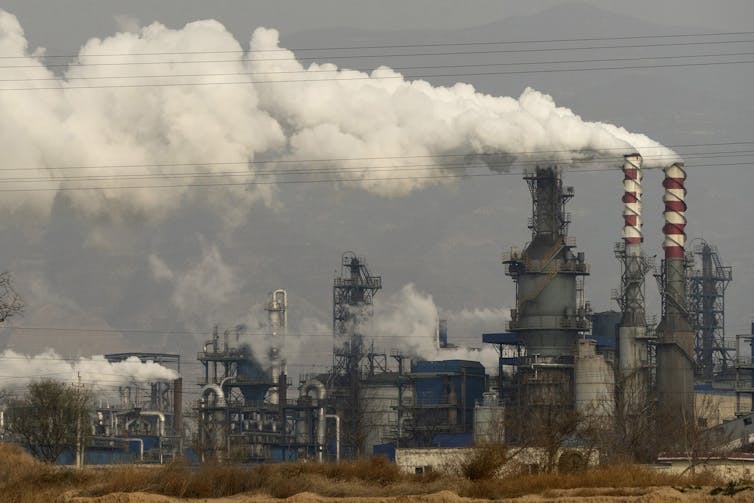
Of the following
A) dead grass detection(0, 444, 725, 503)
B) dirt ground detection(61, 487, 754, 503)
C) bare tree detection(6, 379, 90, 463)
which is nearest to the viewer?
dirt ground detection(61, 487, 754, 503)

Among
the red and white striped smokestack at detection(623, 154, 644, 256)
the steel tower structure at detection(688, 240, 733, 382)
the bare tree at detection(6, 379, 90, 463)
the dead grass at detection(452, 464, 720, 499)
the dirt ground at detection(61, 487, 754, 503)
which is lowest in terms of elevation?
the dirt ground at detection(61, 487, 754, 503)

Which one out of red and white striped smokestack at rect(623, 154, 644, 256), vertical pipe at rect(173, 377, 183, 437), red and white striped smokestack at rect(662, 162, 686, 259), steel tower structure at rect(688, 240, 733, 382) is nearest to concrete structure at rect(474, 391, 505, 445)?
red and white striped smokestack at rect(623, 154, 644, 256)

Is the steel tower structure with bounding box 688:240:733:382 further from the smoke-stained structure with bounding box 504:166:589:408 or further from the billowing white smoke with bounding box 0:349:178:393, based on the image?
the billowing white smoke with bounding box 0:349:178:393

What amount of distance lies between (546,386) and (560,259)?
8.59m

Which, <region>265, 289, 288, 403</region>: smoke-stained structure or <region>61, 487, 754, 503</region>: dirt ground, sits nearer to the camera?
<region>61, 487, 754, 503</region>: dirt ground

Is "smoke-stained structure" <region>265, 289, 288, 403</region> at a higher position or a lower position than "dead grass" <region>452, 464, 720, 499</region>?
higher

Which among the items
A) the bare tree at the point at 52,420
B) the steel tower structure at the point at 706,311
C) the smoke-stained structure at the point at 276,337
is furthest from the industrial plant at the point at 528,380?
the bare tree at the point at 52,420

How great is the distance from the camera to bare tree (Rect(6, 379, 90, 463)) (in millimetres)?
59156

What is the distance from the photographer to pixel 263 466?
33656mm

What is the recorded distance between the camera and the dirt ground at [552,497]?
29.0 metres

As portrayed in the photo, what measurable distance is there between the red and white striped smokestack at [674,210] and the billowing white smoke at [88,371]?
5590 cm

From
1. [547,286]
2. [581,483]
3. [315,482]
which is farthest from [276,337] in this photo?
[581,483]

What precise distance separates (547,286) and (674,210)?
888 cm

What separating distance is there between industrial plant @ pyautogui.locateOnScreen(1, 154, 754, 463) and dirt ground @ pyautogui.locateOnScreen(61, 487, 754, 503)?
123 ft
